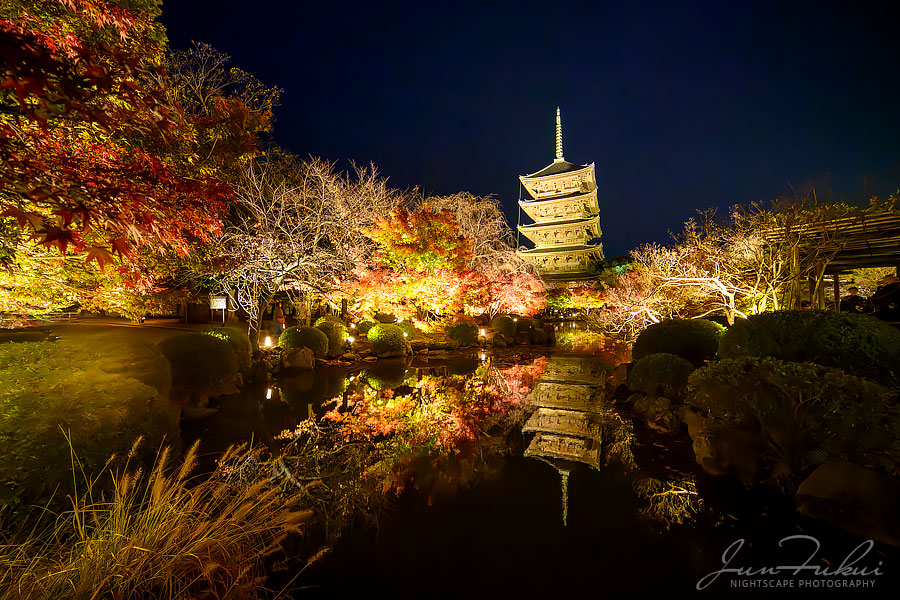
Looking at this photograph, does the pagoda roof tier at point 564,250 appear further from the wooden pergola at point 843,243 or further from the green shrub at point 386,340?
the wooden pergola at point 843,243

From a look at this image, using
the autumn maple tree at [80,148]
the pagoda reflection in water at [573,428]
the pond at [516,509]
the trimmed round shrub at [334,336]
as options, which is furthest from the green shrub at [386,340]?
the autumn maple tree at [80,148]

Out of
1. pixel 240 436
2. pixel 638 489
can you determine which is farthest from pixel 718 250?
pixel 240 436

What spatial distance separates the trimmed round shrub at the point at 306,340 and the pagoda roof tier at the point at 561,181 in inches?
1093

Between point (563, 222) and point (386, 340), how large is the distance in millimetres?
24140

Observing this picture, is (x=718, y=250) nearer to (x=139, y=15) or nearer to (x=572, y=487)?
(x=572, y=487)

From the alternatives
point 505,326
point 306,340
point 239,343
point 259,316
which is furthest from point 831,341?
point 505,326

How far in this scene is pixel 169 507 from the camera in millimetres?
2258

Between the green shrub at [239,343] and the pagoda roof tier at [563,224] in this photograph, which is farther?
the pagoda roof tier at [563,224]

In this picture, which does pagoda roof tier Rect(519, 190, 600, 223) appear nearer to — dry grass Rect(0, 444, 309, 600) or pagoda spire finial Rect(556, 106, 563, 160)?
pagoda spire finial Rect(556, 106, 563, 160)

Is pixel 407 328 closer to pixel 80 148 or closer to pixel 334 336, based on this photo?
pixel 334 336

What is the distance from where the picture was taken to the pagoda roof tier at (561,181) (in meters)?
31.5

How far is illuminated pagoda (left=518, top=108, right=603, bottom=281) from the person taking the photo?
31.5 m

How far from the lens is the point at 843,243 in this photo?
7.18 metres
